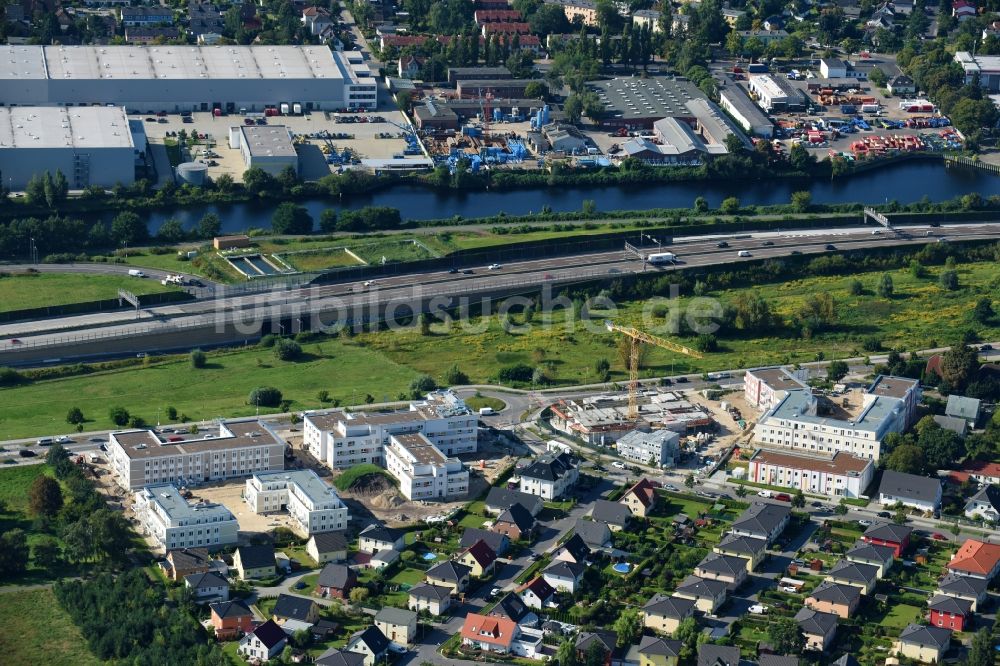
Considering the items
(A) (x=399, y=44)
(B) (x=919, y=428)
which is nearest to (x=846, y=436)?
(B) (x=919, y=428)

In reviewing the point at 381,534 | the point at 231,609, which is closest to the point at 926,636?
the point at 381,534

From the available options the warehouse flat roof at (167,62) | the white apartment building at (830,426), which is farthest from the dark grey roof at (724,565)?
the warehouse flat roof at (167,62)

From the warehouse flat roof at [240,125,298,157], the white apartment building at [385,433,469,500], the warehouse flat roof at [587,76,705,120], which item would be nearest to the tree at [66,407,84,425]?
the white apartment building at [385,433,469,500]

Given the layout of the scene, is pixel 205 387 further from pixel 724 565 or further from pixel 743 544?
pixel 724 565

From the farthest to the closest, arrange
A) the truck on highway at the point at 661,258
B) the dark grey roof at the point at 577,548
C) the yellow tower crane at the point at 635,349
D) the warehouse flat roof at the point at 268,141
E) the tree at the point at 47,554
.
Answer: the warehouse flat roof at the point at 268,141 → the truck on highway at the point at 661,258 → the yellow tower crane at the point at 635,349 → the dark grey roof at the point at 577,548 → the tree at the point at 47,554

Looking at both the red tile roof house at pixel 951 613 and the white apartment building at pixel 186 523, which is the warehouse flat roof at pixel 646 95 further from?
the red tile roof house at pixel 951 613

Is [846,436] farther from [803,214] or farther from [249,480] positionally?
[803,214]

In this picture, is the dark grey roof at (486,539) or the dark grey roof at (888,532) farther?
the dark grey roof at (888,532)
